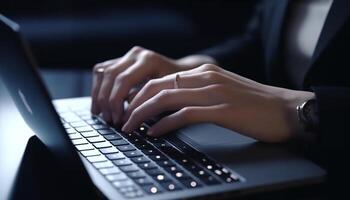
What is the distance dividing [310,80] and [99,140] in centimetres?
36

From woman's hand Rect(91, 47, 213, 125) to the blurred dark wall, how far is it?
912 millimetres

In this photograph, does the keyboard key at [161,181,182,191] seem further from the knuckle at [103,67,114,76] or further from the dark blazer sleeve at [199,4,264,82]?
the dark blazer sleeve at [199,4,264,82]

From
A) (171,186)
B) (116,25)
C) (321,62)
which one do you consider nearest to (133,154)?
(171,186)

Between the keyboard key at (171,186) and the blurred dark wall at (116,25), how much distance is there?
129 centimetres

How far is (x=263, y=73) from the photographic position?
1.32 metres

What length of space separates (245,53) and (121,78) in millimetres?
456

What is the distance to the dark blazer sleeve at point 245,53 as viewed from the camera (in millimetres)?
1277

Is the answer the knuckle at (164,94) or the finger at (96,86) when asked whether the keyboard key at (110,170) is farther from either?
the finger at (96,86)

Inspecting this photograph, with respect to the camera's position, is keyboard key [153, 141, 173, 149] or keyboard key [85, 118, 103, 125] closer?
keyboard key [153, 141, 173, 149]

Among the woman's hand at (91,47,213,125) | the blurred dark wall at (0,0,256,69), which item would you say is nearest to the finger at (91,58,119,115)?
the woman's hand at (91,47,213,125)

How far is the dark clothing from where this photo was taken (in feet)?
2.42

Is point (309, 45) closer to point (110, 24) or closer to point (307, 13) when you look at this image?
point (307, 13)

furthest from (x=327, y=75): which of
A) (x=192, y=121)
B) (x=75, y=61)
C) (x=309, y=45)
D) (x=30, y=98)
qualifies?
(x=75, y=61)

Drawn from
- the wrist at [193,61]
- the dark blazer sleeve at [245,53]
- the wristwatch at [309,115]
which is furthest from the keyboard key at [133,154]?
the dark blazer sleeve at [245,53]
